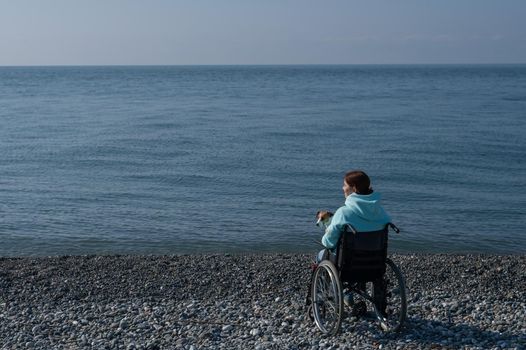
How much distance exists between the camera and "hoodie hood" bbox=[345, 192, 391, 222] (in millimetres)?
7324

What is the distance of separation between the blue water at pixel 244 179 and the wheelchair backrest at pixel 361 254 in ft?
24.4

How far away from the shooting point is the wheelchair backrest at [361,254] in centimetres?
738

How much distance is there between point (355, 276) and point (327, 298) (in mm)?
469

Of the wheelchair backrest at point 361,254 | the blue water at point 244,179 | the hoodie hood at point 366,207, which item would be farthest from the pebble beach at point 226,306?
the blue water at point 244,179

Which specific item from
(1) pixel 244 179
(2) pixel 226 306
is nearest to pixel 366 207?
(2) pixel 226 306

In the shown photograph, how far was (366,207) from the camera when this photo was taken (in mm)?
7324

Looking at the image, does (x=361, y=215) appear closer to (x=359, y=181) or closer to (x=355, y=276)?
(x=359, y=181)

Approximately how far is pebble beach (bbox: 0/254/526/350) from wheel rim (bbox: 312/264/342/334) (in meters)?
0.15

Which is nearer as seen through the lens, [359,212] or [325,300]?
[359,212]

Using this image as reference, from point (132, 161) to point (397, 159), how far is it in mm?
10102

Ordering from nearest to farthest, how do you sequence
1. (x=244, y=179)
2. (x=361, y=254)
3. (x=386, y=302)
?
(x=361, y=254) < (x=386, y=302) < (x=244, y=179)

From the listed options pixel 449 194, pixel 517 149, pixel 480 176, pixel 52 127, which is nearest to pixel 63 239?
pixel 449 194

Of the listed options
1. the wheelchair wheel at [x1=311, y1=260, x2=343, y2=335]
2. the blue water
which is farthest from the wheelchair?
the blue water

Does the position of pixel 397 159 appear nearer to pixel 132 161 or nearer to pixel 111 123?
pixel 132 161
